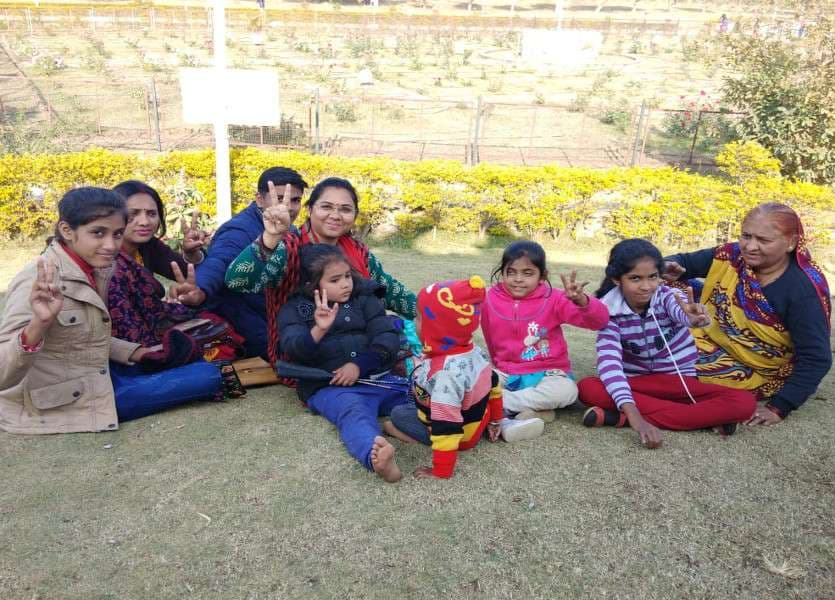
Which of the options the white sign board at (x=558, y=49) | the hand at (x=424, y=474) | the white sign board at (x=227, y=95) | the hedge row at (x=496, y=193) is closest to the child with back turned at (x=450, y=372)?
the hand at (x=424, y=474)

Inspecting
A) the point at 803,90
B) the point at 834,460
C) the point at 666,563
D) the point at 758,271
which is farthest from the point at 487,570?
the point at 803,90

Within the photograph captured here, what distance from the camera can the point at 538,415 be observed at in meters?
3.44

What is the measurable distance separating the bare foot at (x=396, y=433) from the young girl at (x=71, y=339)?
1309mm

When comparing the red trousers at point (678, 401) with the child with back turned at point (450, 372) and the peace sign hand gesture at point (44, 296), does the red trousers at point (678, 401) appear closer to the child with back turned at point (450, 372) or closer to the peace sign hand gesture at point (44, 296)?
the child with back turned at point (450, 372)

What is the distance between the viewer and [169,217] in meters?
8.32

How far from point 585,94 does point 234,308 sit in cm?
2019

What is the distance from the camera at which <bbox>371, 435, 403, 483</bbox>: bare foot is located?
274 centimetres

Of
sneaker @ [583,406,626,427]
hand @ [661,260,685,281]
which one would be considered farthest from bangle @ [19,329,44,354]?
hand @ [661,260,685,281]

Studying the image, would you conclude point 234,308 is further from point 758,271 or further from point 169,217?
point 169,217

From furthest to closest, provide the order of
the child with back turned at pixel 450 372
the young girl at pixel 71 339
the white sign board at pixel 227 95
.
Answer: the white sign board at pixel 227 95 → the young girl at pixel 71 339 → the child with back turned at pixel 450 372

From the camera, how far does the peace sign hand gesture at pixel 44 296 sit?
2715 millimetres

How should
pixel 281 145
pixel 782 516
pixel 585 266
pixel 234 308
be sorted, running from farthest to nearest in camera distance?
pixel 281 145
pixel 585 266
pixel 234 308
pixel 782 516

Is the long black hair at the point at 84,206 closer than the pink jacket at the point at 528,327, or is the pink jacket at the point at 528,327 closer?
the long black hair at the point at 84,206

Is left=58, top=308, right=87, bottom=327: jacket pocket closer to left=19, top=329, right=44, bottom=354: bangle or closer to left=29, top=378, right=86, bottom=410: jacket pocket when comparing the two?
left=19, top=329, right=44, bottom=354: bangle
